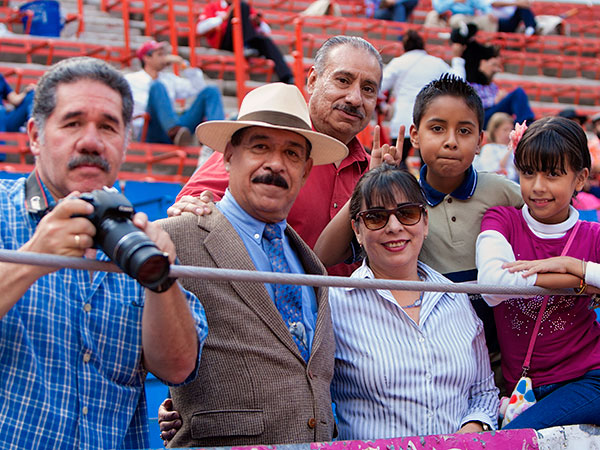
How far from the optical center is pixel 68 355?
190 cm

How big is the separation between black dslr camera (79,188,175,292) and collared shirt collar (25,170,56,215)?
1.10ft

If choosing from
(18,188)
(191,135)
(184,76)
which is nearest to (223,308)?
(18,188)

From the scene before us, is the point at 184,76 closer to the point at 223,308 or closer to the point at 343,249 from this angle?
the point at 343,249

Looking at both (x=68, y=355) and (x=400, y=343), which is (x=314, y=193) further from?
(x=68, y=355)

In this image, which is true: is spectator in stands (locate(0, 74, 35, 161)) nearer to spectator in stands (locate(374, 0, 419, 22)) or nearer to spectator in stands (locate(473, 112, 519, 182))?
spectator in stands (locate(473, 112, 519, 182))

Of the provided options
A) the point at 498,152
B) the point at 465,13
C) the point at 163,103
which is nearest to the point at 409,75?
the point at 498,152

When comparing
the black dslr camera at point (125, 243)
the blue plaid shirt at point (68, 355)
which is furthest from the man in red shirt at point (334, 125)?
the black dslr camera at point (125, 243)

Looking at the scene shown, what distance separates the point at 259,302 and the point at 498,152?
186 inches

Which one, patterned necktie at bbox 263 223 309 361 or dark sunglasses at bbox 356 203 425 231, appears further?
dark sunglasses at bbox 356 203 425 231

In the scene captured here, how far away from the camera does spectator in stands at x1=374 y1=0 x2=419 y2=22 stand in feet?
41.9

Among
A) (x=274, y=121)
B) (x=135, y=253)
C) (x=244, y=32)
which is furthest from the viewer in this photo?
(x=244, y=32)

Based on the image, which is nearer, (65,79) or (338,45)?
(65,79)

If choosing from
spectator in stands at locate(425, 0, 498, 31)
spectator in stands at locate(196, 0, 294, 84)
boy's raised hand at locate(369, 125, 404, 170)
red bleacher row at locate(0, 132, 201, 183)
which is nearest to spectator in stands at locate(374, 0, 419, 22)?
spectator in stands at locate(425, 0, 498, 31)

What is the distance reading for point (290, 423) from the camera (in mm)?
2184
